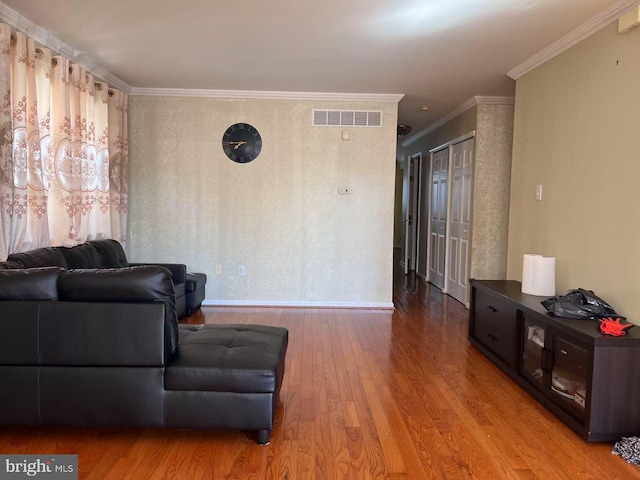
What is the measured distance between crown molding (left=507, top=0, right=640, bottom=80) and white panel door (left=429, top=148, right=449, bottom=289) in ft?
7.91

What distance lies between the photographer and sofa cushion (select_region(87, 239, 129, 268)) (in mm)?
4141

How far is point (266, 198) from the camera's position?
5.19m

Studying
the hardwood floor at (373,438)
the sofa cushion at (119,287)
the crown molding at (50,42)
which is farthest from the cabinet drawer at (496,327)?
the crown molding at (50,42)

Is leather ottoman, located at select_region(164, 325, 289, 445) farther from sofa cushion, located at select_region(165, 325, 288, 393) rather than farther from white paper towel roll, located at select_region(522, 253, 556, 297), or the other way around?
white paper towel roll, located at select_region(522, 253, 556, 297)

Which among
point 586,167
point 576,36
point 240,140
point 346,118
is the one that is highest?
point 576,36

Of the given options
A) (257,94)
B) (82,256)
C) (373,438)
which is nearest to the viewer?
(373,438)

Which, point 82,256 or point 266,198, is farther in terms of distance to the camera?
point 266,198

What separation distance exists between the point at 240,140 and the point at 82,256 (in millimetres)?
2139

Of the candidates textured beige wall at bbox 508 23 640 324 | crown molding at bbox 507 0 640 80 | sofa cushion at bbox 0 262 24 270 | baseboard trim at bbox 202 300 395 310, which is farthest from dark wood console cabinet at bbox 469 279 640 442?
sofa cushion at bbox 0 262 24 270

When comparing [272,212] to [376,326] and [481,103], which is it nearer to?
[376,326]

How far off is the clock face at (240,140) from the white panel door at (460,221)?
8.15ft

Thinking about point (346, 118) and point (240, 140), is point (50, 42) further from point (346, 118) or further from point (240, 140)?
point (346, 118)

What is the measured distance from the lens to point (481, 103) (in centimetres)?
508

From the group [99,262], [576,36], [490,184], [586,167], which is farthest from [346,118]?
[99,262]
